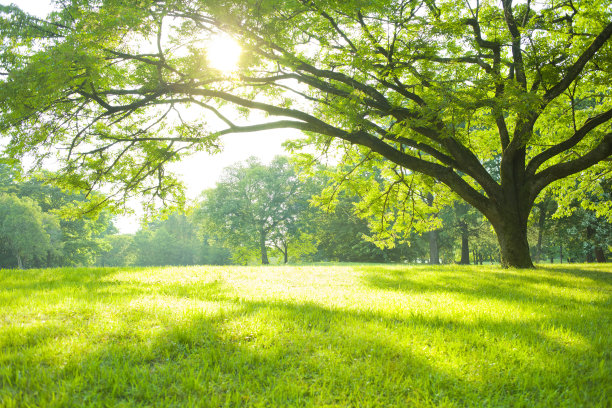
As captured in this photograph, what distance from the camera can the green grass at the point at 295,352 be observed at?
2.70 m

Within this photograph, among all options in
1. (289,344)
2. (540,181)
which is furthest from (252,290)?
(540,181)

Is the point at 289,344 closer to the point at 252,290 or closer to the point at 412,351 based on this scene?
the point at 412,351

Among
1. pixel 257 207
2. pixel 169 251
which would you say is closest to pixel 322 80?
pixel 257 207

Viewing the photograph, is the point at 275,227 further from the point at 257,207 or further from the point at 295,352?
the point at 295,352

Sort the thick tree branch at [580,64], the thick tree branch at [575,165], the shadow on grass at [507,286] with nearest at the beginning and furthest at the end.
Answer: the shadow on grass at [507,286] → the thick tree branch at [580,64] → the thick tree branch at [575,165]

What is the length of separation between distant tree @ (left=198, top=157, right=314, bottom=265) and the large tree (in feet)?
90.8

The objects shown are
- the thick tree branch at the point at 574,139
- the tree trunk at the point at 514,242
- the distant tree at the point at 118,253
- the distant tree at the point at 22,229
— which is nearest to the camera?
the thick tree branch at the point at 574,139

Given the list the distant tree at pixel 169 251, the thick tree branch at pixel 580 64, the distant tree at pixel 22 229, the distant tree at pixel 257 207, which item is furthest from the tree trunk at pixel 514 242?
the distant tree at pixel 169 251

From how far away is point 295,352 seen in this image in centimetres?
345

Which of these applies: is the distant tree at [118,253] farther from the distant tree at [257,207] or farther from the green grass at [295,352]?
the green grass at [295,352]

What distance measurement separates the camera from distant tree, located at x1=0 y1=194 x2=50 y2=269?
31.6m

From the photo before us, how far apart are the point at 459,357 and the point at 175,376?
277cm

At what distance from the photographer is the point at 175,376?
290 centimetres

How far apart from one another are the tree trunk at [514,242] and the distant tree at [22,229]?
39068 mm
